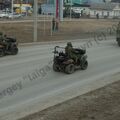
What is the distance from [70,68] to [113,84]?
2.98 metres

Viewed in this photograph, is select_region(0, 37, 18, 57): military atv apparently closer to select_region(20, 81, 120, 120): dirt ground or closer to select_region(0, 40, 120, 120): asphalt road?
select_region(0, 40, 120, 120): asphalt road

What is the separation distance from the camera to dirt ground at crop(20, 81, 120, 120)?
10383mm

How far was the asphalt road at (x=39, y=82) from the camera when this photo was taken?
40.6 feet

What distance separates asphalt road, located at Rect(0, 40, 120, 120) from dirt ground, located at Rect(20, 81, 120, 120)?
52cm

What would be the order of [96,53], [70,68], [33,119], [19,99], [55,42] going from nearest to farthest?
1. [33,119]
2. [19,99]
3. [70,68]
4. [96,53]
5. [55,42]

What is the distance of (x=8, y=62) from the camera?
816 inches

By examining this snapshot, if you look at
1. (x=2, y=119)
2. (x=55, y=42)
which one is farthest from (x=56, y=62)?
(x=55, y=42)

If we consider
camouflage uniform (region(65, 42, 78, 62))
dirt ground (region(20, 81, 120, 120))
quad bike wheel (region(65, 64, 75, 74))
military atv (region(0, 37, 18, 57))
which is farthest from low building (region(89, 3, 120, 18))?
dirt ground (region(20, 81, 120, 120))

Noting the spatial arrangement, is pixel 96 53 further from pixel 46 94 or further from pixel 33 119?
pixel 33 119

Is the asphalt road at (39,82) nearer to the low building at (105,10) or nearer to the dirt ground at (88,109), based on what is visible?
the dirt ground at (88,109)

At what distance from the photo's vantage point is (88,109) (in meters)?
11.2

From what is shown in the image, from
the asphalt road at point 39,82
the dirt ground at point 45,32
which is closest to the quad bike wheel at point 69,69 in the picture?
the asphalt road at point 39,82

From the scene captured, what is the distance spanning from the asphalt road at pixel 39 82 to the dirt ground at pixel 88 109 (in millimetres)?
522

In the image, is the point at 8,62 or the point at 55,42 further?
the point at 55,42
